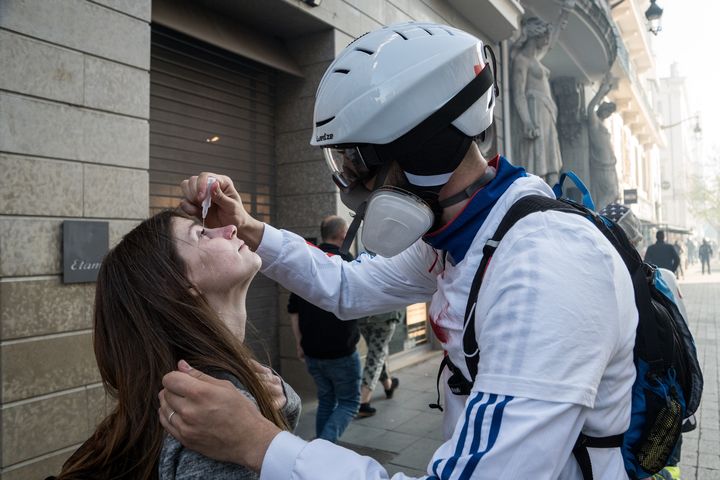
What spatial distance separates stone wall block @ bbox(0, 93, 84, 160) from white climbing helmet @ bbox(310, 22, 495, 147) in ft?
9.05

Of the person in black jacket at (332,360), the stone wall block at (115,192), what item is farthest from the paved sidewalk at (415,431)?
the stone wall block at (115,192)

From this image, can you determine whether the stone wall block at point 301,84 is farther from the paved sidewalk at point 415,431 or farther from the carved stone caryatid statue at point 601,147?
the carved stone caryatid statue at point 601,147

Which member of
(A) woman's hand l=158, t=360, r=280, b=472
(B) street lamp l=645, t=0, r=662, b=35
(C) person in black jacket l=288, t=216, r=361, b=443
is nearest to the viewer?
(A) woman's hand l=158, t=360, r=280, b=472

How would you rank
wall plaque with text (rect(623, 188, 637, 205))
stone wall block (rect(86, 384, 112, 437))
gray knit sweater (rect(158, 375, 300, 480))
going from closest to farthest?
gray knit sweater (rect(158, 375, 300, 480))
stone wall block (rect(86, 384, 112, 437))
wall plaque with text (rect(623, 188, 637, 205))

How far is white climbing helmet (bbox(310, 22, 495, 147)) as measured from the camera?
4.63 ft

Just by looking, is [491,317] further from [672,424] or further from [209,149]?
[209,149]

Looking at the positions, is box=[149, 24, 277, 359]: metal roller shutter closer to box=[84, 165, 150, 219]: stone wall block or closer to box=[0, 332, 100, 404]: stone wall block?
box=[84, 165, 150, 219]: stone wall block

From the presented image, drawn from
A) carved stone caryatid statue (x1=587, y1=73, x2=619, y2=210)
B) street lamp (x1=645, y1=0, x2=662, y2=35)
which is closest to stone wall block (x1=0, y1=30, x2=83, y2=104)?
street lamp (x1=645, y1=0, x2=662, y2=35)

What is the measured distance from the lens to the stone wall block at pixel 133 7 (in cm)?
397

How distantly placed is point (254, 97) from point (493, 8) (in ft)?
17.9

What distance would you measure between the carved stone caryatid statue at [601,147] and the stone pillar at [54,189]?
15.5 metres

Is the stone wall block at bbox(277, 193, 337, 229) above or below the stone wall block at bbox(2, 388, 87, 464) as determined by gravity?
above

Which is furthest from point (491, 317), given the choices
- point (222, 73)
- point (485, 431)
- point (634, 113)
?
point (634, 113)

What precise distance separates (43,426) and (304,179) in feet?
12.9
